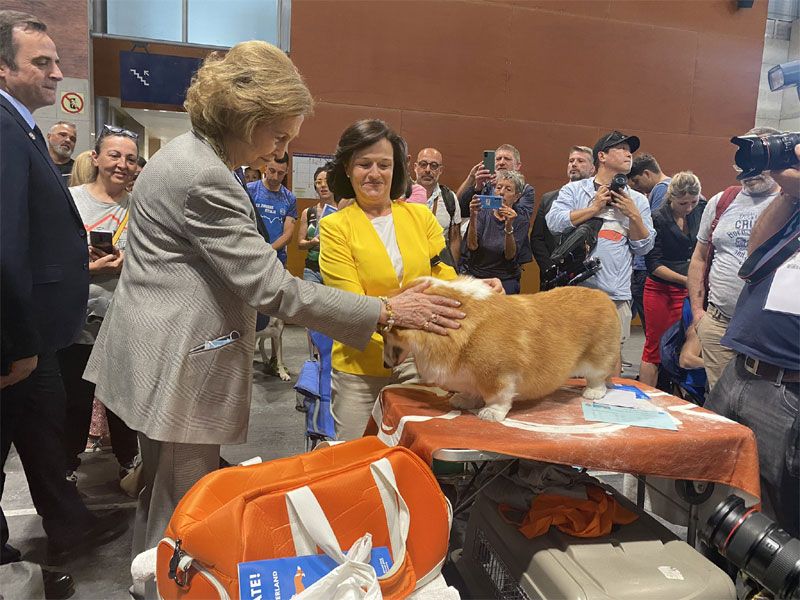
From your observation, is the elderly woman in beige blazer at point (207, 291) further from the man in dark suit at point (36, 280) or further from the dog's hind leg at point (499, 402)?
the man in dark suit at point (36, 280)

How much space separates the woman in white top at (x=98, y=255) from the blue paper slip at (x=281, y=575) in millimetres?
1994

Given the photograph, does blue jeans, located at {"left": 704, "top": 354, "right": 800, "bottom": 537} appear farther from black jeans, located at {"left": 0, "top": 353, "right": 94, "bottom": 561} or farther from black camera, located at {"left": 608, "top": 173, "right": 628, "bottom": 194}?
black jeans, located at {"left": 0, "top": 353, "right": 94, "bottom": 561}

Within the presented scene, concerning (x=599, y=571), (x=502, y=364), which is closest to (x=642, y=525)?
(x=599, y=571)

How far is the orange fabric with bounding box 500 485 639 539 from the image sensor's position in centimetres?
169

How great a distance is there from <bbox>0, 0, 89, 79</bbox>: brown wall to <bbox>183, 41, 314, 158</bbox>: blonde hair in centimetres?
552

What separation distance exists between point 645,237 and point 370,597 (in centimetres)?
286

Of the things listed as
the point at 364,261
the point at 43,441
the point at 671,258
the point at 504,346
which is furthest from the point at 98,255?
the point at 671,258

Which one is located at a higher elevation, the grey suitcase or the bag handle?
the bag handle

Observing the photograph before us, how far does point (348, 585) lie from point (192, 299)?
0.80m

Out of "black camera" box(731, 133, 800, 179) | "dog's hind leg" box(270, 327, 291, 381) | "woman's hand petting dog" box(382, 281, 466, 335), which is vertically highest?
"black camera" box(731, 133, 800, 179)

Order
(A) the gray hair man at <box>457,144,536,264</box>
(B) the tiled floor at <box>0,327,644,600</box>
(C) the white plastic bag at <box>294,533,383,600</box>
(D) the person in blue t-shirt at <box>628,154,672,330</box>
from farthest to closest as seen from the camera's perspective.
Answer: (D) the person in blue t-shirt at <box>628,154,672,330</box> < (A) the gray hair man at <box>457,144,536,264</box> < (B) the tiled floor at <box>0,327,644,600</box> < (C) the white plastic bag at <box>294,533,383,600</box>

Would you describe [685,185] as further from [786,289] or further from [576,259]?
[786,289]

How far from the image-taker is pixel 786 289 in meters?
1.60

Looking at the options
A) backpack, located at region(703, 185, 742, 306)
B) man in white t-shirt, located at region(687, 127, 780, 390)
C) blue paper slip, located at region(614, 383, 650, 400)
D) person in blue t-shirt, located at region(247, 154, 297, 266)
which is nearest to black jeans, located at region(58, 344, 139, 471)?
person in blue t-shirt, located at region(247, 154, 297, 266)
